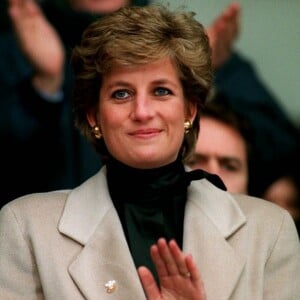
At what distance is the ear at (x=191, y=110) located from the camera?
10.8 ft

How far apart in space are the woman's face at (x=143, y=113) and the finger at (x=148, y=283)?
40 cm

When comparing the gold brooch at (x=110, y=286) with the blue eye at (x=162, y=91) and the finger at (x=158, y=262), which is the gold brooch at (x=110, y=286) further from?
the blue eye at (x=162, y=91)

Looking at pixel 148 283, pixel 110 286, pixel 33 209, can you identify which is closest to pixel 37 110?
pixel 33 209

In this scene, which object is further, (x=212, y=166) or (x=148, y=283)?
(x=212, y=166)

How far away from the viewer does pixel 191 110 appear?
131 inches

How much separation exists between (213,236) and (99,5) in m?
1.14

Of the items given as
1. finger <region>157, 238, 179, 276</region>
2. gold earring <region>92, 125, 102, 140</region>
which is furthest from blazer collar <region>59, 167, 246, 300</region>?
finger <region>157, 238, 179, 276</region>

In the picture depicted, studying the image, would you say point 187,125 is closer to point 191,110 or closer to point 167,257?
point 191,110

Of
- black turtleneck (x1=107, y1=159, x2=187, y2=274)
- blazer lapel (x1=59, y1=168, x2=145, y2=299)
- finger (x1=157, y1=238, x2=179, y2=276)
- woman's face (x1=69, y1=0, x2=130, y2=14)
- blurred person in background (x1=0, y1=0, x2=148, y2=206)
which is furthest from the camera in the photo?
woman's face (x1=69, y1=0, x2=130, y2=14)

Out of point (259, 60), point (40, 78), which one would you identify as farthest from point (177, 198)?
point (259, 60)

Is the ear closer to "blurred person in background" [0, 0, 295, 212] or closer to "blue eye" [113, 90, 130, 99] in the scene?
"blue eye" [113, 90, 130, 99]

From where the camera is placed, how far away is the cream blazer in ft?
10.2

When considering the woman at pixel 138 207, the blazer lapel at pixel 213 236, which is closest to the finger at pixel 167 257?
the woman at pixel 138 207

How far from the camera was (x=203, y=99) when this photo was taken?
10.9ft
